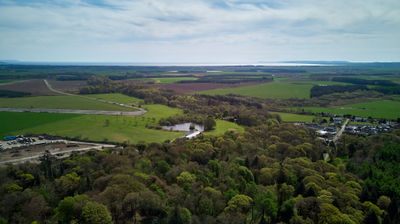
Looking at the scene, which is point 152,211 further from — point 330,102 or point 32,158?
point 330,102

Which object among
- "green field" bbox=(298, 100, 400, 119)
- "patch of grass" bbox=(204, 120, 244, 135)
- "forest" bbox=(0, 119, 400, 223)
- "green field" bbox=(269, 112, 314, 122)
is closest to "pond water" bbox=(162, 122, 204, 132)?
"patch of grass" bbox=(204, 120, 244, 135)

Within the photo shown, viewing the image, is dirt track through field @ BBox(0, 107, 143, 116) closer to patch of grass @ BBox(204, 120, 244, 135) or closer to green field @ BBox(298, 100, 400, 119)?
patch of grass @ BBox(204, 120, 244, 135)

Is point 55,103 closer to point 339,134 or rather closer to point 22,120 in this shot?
point 22,120

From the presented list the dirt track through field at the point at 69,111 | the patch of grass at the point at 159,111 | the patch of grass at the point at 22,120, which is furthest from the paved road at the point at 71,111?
the patch of grass at the point at 22,120

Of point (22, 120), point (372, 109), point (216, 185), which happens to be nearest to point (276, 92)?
point (372, 109)

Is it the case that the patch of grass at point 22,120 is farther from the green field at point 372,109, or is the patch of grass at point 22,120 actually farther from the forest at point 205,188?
the green field at point 372,109

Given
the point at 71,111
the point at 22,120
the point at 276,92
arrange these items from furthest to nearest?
the point at 276,92 < the point at 71,111 < the point at 22,120
